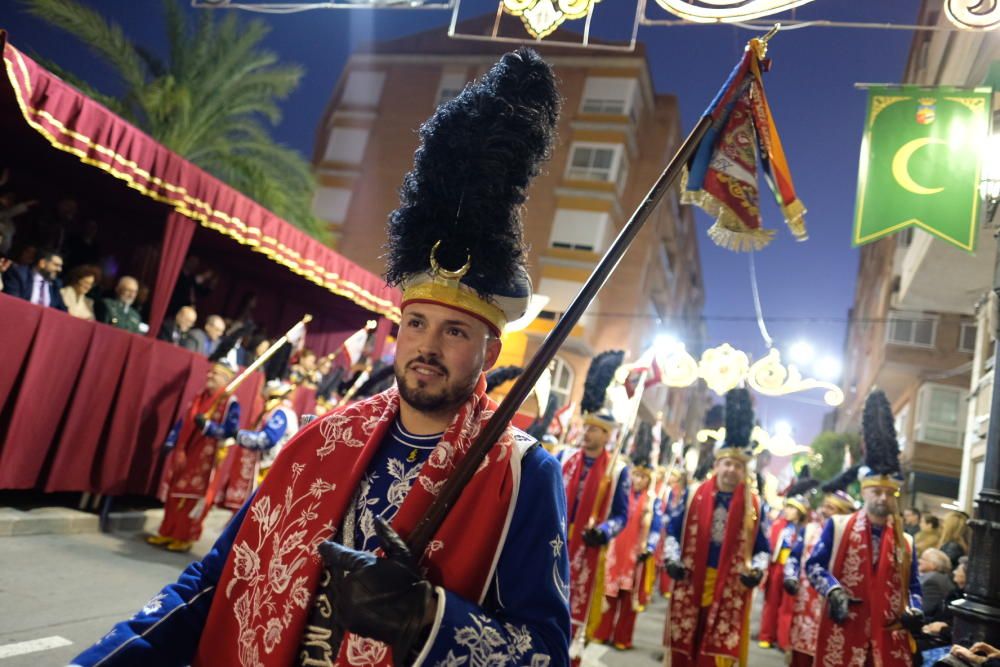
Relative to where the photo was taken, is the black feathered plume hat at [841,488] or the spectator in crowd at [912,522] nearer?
the black feathered plume hat at [841,488]

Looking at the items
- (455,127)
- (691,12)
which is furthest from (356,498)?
(691,12)

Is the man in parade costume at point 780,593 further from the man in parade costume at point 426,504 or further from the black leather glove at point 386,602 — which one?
the black leather glove at point 386,602

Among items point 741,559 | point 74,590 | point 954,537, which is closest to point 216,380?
point 74,590

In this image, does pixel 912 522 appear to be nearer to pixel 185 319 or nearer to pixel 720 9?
pixel 720 9

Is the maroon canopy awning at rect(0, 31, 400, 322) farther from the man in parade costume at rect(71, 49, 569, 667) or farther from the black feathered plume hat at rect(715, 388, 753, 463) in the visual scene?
the black feathered plume hat at rect(715, 388, 753, 463)

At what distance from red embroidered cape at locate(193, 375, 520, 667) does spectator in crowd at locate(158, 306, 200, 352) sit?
345 inches

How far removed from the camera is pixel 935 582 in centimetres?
722

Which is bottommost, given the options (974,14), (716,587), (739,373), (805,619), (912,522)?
(805,619)

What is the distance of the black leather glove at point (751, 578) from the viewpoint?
6031 millimetres

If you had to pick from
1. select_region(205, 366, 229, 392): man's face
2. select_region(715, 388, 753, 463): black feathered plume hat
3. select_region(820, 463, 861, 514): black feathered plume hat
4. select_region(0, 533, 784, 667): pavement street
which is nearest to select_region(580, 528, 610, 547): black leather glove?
select_region(715, 388, 753, 463): black feathered plume hat

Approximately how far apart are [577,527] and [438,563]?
511cm

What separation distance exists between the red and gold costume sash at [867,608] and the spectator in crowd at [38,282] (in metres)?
8.37

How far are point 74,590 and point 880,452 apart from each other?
7287mm

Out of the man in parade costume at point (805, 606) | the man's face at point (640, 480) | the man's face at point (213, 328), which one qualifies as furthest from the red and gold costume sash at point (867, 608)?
the man's face at point (213, 328)
